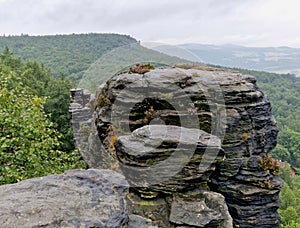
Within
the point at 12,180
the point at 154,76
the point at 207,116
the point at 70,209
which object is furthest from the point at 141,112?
the point at 70,209

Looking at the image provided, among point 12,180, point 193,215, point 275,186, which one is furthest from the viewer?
point 275,186

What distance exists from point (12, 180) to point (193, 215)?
22.2ft

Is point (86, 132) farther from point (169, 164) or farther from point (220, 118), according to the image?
point (169, 164)

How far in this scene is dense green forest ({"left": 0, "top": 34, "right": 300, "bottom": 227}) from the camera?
11320 millimetres

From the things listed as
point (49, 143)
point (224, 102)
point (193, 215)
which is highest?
point (224, 102)

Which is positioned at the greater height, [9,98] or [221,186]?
[9,98]

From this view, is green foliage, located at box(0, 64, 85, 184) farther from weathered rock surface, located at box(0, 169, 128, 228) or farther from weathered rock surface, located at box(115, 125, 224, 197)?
weathered rock surface, located at box(0, 169, 128, 228)

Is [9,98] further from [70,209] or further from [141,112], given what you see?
[70,209]

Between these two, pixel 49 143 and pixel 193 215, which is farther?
pixel 49 143

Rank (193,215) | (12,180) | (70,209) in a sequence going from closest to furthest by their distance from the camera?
(70,209), (193,215), (12,180)

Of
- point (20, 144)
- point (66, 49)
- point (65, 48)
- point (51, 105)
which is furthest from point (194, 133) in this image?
point (65, 48)

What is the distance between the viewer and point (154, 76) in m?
11.7

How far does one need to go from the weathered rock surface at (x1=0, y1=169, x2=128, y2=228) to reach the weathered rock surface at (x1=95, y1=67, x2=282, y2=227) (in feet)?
16.2

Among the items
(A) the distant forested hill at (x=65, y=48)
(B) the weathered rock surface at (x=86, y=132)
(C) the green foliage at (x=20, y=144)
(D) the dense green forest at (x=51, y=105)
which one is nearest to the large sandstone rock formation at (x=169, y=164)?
(B) the weathered rock surface at (x=86, y=132)
